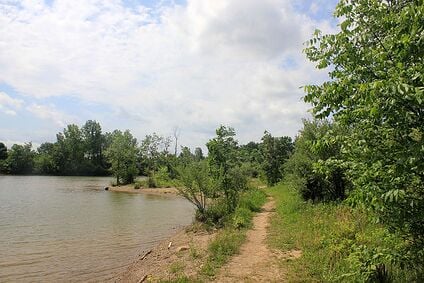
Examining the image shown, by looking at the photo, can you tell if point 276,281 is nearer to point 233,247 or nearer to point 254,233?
point 233,247

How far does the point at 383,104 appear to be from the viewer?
448 centimetres

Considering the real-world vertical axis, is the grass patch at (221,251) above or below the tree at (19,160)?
below

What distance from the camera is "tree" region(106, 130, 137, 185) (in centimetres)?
6738

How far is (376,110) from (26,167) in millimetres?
114059

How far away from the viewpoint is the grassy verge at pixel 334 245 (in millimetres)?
5824

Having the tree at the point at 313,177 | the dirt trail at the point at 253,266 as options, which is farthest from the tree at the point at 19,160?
the dirt trail at the point at 253,266

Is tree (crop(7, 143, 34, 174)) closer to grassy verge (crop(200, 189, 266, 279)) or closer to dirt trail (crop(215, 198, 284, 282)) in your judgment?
grassy verge (crop(200, 189, 266, 279))

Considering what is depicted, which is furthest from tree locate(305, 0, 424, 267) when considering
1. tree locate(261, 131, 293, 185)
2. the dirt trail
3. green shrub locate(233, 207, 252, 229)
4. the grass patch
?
tree locate(261, 131, 293, 185)

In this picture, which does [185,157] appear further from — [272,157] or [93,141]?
[93,141]

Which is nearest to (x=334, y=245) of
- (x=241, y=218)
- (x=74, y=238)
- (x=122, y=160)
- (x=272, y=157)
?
(x=241, y=218)

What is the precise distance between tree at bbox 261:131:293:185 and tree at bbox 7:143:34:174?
77191 mm

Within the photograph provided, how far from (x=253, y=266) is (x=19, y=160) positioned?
352 ft

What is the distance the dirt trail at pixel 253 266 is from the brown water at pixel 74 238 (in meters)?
4.63

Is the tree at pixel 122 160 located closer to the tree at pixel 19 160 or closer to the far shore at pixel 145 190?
the far shore at pixel 145 190
